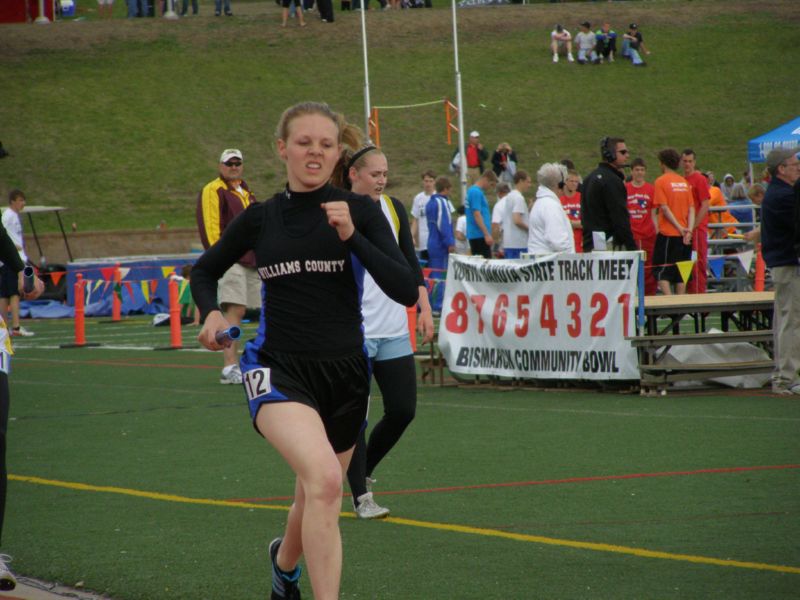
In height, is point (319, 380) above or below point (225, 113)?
below

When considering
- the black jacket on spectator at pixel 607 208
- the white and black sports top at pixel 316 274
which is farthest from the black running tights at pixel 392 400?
the black jacket on spectator at pixel 607 208

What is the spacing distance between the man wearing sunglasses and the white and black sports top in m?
8.01

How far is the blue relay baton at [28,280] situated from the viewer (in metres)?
6.94

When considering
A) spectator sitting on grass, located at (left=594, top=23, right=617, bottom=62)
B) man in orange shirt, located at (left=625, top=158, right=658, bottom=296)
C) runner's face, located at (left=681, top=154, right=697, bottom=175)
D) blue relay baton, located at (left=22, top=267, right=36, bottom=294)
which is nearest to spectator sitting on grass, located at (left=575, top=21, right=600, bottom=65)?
spectator sitting on grass, located at (left=594, top=23, right=617, bottom=62)

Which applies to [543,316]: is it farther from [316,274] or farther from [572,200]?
[316,274]

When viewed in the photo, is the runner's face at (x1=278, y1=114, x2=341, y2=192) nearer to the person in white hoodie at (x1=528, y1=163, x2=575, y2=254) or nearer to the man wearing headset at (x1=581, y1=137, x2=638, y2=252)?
the person in white hoodie at (x1=528, y1=163, x2=575, y2=254)

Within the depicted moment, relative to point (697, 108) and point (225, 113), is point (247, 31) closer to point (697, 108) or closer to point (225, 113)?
point (225, 113)

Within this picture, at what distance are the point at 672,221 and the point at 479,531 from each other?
10732 millimetres

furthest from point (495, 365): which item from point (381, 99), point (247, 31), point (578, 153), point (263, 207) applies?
point (247, 31)

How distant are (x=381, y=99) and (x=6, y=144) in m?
13.9

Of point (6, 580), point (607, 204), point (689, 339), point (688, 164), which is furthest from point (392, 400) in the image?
point (688, 164)

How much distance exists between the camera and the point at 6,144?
4984cm

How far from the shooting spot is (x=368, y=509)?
7191 mm

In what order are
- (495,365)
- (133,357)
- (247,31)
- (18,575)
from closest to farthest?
(18,575)
(495,365)
(133,357)
(247,31)
